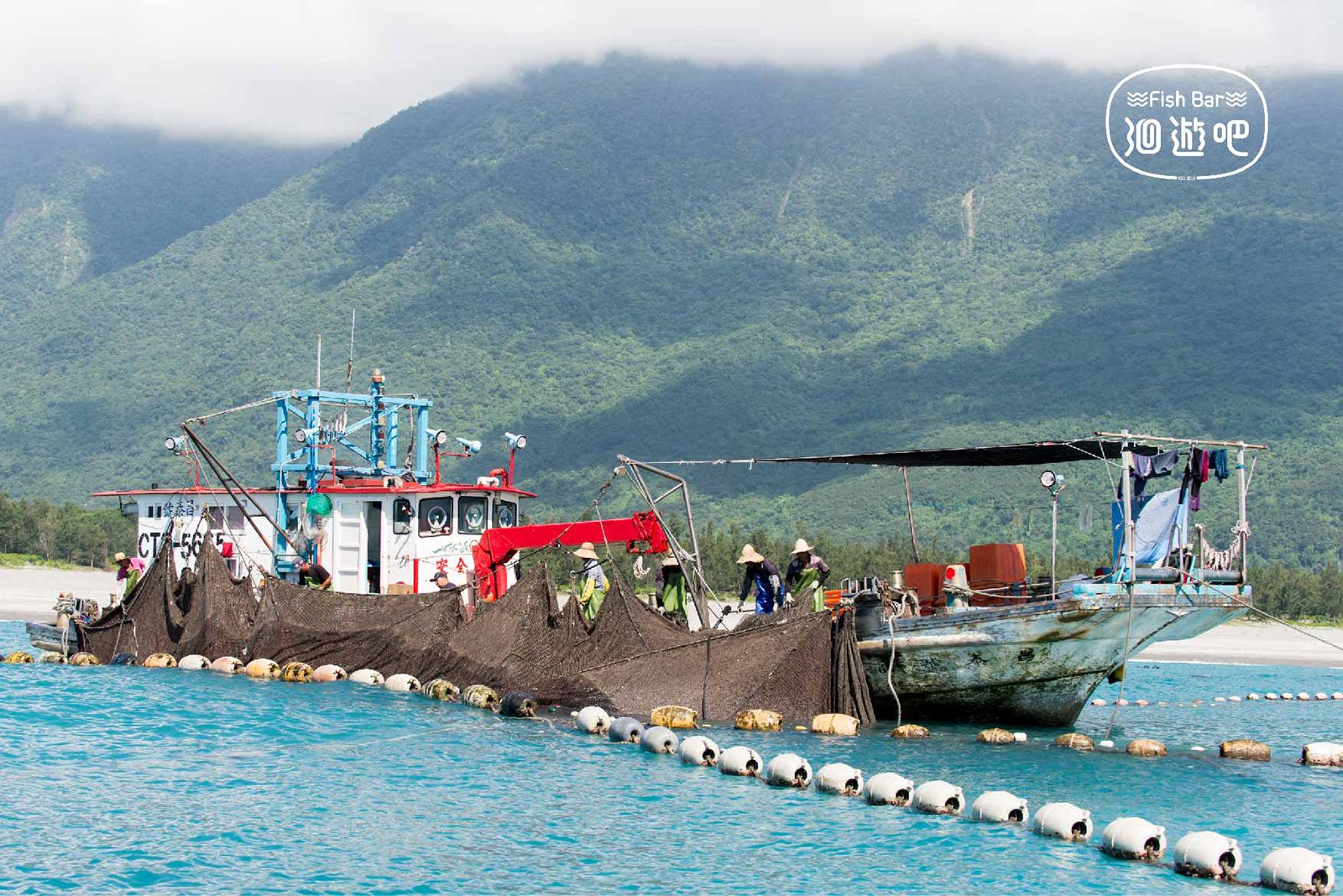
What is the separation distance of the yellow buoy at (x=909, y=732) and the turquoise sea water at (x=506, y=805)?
0.85 ft

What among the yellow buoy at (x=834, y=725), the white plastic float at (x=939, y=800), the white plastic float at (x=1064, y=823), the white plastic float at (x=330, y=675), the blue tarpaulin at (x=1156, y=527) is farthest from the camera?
the white plastic float at (x=330, y=675)

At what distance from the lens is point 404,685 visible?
2225 centimetres

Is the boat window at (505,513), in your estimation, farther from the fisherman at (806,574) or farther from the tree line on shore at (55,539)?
the tree line on shore at (55,539)

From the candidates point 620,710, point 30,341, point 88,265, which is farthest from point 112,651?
point 88,265

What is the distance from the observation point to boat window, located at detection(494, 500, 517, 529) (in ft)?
85.4

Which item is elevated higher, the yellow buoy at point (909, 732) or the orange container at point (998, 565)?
the orange container at point (998, 565)

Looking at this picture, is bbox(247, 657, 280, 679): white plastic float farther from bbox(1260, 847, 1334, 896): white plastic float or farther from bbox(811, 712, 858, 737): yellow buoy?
bbox(1260, 847, 1334, 896): white plastic float

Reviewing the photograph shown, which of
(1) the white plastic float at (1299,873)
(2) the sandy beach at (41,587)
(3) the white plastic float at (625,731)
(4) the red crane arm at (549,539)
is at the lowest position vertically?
(1) the white plastic float at (1299,873)

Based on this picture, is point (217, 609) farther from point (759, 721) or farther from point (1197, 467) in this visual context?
point (1197, 467)

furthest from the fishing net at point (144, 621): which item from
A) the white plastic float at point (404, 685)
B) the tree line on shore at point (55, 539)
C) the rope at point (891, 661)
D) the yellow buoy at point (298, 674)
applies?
the tree line on shore at point (55, 539)

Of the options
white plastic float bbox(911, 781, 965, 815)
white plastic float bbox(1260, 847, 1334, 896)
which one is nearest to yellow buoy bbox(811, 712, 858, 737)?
white plastic float bbox(911, 781, 965, 815)

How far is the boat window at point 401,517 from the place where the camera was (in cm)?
2556

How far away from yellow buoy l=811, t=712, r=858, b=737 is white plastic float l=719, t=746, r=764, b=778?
235 centimetres

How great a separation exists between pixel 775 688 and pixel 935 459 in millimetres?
4309
